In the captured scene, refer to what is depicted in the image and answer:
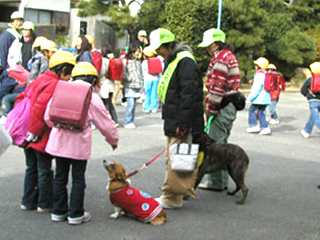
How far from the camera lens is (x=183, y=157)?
5.05 metres

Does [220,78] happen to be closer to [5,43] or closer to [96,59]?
[96,59]

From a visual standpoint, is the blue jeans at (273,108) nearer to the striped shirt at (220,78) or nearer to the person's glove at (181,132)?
the striped shirt at (220,78)

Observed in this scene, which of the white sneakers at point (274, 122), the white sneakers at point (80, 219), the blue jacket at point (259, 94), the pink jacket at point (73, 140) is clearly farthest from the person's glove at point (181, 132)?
the white sneakers at point (274, 122)

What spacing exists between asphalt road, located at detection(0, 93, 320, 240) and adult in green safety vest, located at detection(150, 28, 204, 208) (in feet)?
1.93

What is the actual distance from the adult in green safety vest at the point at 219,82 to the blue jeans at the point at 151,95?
7.00 m

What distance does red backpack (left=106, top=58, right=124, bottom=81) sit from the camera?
33.6 feet

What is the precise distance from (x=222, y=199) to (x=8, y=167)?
3.12 m

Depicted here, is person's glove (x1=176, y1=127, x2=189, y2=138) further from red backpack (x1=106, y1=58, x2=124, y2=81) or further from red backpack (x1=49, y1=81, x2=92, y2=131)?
red backpack (x1=106, y1=58, x2=124, y2=81)

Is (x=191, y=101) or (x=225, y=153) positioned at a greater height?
(x=191, y=101)

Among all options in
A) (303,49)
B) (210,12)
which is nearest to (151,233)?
(210,12)

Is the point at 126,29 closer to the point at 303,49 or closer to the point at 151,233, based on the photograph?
the point at 303,49

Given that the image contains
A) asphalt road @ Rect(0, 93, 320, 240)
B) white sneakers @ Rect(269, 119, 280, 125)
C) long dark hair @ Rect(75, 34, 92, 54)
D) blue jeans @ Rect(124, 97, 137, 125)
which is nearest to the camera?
asphalt road @ Rect(0, 93, 320, 240)

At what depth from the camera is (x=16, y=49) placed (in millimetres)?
9961

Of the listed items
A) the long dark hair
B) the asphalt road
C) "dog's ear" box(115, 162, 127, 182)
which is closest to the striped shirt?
the asphalt road
